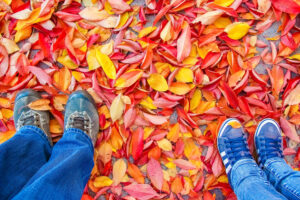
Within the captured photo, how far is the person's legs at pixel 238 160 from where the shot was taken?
88cm

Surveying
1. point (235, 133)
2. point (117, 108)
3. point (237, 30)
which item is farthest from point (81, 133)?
point (237, 30)

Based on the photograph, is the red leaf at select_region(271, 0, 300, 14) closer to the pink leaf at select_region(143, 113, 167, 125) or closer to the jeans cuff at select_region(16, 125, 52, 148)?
the pink leaf at select_region(143, 113, 167, 125)

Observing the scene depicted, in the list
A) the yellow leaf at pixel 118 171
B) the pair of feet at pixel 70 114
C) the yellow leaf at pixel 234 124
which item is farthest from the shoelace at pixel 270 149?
the pair of feet at pixel 70 114

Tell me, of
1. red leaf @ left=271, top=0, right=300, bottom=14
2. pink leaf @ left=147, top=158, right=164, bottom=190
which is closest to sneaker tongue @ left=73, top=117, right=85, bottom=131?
pink leaf @ left=147, top=158, right=164, bottom=190

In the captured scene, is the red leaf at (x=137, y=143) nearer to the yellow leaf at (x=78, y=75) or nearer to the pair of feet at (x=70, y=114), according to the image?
the pair of feet at (x=70, y=114)

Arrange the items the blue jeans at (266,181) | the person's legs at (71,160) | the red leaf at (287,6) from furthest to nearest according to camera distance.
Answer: the red leaf at (287,6), the blue jeans at (266,181), the person's legs at (71,160)

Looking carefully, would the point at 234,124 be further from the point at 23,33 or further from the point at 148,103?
the point at 23,33

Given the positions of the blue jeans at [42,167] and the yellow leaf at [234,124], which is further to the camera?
the yellow leaf at [234,124]

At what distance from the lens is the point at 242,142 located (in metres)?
1.03

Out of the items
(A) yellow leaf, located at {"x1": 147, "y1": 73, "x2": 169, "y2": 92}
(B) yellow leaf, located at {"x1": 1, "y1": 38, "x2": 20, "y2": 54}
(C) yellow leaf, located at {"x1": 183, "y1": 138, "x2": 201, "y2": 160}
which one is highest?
(B) yellow leaf, located at {"x1": 1, "y1": 38, "x2": 20, "y2": 54}

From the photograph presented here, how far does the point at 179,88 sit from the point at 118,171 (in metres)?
0.44

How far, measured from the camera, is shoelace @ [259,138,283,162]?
1.00 m

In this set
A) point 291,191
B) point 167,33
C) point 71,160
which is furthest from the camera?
point 167,33

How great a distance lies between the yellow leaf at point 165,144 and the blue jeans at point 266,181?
0.28 meters
